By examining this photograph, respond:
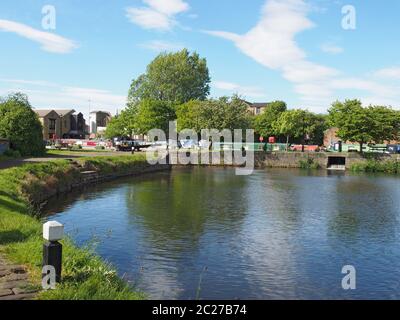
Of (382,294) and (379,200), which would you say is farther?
(379,200)

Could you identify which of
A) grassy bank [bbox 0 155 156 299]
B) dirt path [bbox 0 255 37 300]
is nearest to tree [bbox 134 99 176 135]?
grassy bank [bbox 0 155 156 299]

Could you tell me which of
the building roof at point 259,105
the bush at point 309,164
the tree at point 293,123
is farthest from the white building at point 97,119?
the bush at point 309,164

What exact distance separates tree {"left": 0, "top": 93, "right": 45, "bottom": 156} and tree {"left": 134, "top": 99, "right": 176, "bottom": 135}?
41.2 meters

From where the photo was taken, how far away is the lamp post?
10.4 metres

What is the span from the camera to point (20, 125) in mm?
50094

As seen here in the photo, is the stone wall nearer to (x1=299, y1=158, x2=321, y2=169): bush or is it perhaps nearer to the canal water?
(x1=299, y1=158, x2=321, y2=169): bush

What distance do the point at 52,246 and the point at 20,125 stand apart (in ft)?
142

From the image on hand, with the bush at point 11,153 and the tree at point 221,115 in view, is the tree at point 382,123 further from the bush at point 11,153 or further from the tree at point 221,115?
the bush at point 11,153

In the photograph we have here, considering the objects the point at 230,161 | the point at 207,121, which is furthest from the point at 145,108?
the point at 230,161

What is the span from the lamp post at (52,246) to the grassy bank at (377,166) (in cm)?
6891

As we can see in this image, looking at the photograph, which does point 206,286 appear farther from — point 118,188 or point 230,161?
point 230,161

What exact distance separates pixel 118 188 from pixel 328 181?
86.0 feet

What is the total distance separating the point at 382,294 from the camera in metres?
15.8

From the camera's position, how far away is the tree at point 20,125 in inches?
1955
